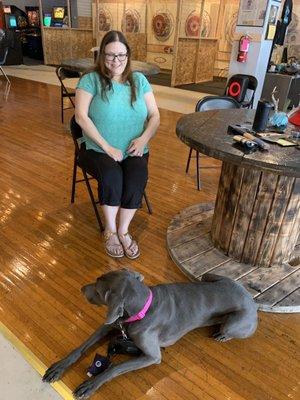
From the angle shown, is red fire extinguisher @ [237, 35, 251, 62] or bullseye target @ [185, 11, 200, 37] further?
bullseye target @ [185, 11, 200, 37]

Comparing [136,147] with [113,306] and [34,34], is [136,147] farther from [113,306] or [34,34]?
[34,34]

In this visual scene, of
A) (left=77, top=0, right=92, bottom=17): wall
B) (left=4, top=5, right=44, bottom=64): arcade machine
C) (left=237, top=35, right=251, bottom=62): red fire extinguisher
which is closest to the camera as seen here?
(left=237, top=35, right=251, bottom=62): red fire extinguisher

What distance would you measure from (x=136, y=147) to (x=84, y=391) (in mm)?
1310

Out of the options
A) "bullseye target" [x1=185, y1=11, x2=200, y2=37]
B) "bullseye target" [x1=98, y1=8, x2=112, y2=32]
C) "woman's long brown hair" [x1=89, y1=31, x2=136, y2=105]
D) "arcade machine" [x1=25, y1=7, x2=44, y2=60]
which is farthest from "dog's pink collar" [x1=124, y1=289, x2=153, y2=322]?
"arcade machine" [x1=25, y1=7, x2=44, y2=60]

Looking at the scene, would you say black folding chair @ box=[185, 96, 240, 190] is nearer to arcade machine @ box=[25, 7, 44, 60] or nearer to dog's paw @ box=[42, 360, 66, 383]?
dog's paw @ box=[42, 360, 66, 383]

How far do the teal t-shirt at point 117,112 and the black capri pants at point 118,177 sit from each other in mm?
83

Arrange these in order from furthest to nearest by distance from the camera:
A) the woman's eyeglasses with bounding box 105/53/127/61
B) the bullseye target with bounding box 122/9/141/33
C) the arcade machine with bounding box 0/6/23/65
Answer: the bullseye target with bounding box 122/9/141/33 → the arcade machine with bounding box 0/6/23/65 → the woman's eyeglasses with bounding box 105/53/127/61

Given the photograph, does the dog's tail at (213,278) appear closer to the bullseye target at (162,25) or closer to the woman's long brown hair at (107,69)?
the woman's long brown hair at (107,69)

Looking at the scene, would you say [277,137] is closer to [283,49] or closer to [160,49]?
[283,49]

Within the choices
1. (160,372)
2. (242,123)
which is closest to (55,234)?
(160,372)

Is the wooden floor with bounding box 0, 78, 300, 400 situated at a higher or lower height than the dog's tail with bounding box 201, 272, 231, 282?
lower

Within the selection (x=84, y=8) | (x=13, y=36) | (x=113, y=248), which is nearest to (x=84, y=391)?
(x=113, y=248)

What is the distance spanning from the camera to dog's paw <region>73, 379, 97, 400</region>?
1.29 metres

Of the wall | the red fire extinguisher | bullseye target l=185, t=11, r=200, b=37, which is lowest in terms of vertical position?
the red fire extinguisher
